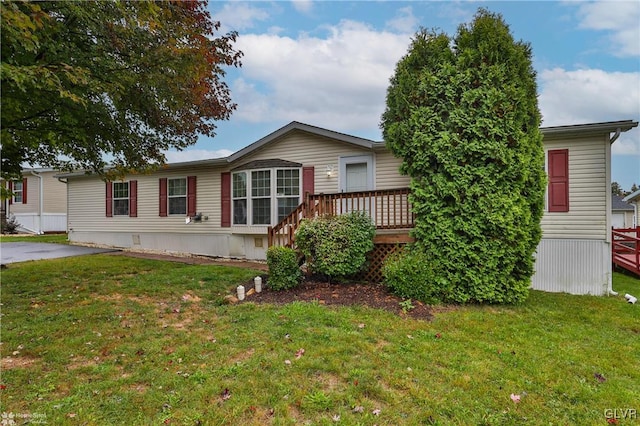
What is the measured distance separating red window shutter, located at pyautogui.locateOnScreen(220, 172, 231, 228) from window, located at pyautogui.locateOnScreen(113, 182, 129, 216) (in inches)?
186

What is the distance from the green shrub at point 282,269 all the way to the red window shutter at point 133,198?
874 centimetres

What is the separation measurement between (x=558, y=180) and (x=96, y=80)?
9.09 m

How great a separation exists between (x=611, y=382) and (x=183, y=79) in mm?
7061

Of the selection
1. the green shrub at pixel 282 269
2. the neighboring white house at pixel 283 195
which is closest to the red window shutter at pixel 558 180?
the neighboring white house at pixel 283 195

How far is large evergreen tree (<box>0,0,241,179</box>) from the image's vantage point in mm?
4078

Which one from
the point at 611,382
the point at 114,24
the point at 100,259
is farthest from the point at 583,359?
the point at 100,259

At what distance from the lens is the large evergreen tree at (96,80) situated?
4.08 metres

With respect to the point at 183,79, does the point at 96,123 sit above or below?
below

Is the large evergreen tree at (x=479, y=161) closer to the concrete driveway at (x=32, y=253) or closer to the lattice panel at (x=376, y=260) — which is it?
the lattice panel at (x=376, y=260)

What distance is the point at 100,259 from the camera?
31.7 feet

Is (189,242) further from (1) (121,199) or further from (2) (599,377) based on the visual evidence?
(2) (599,377)

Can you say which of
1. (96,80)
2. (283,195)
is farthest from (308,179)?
(96,80)

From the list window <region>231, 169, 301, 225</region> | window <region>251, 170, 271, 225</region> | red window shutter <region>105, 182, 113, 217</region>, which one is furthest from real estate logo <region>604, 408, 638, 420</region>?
red window shutter <region>105, 182, 113, 217</region>

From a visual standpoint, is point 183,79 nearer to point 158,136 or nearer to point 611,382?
point 158,136
